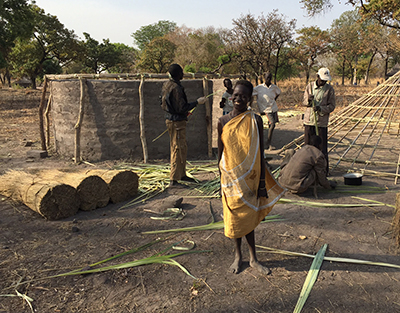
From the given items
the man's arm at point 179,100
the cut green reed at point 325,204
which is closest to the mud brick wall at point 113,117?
the man's arm at point 179,100

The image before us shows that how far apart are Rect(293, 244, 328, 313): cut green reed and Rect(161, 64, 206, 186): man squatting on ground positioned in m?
2.65

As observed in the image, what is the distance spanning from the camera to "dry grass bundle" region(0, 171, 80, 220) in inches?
162


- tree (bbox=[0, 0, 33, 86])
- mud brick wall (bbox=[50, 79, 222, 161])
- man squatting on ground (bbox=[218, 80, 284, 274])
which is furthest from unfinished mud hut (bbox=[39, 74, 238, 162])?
tree (bbox=[0, 0, 33, 86])

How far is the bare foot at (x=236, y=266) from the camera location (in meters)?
2.87

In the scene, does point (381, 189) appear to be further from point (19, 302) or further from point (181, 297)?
point (19, 302)

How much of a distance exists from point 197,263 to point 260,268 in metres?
0.60

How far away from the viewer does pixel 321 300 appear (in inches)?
97.5

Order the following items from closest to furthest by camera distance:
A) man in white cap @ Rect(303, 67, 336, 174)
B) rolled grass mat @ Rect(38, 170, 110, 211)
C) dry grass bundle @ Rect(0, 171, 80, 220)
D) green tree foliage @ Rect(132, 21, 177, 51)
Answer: dry grass bundle @ Rect(0, 171, 80, 220) < rolled grass mat @ Rect(38, 170, 110, 211) < man in white cap @ Rect(303, 67, 336, 174) < green tree foliage @ Rect(132, 21, 177, 51)

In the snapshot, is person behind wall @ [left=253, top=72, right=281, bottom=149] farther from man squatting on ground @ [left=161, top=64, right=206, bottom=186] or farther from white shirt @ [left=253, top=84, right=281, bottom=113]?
man squatting on ground @ [left=161, top=64, right=206, bottom=186]

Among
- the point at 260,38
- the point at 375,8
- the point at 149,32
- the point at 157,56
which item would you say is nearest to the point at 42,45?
the point at 157,56

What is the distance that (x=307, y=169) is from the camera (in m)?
4.58

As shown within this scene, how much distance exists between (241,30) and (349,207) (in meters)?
19.6

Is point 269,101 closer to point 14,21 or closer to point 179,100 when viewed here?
point 179,100

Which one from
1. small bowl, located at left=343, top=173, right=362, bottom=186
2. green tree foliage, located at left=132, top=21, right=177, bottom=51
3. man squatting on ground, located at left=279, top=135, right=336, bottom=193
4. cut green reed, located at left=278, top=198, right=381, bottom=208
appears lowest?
cut green reed, located at left=278, top=198, right=381, bottom=208
